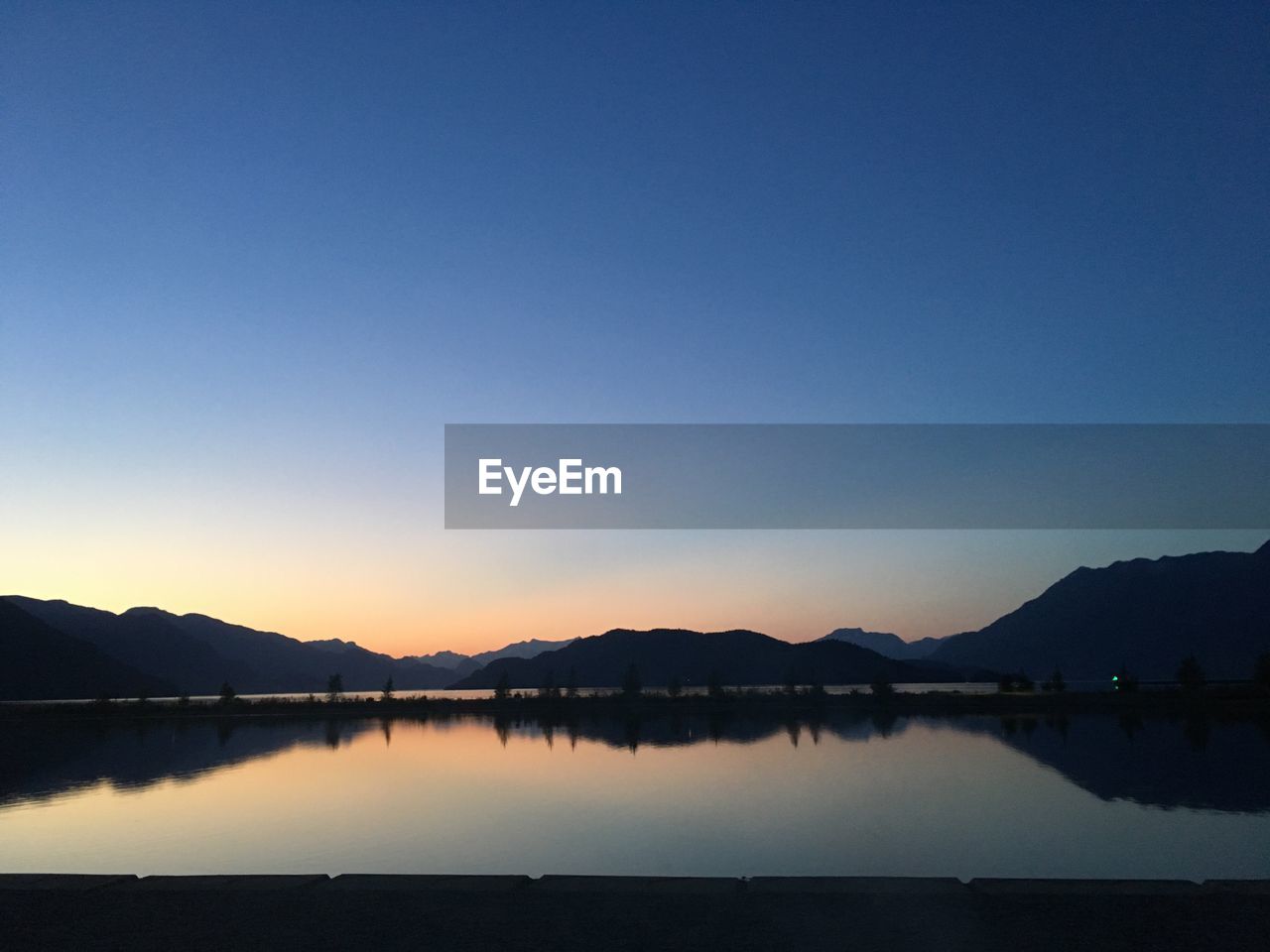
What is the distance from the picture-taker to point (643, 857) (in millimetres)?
17672

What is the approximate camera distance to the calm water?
17125 millimetres

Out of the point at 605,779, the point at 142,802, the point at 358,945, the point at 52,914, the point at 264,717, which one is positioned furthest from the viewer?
the point at 264,717

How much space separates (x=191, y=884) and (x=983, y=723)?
56.6 meters

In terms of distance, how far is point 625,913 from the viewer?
9492mm

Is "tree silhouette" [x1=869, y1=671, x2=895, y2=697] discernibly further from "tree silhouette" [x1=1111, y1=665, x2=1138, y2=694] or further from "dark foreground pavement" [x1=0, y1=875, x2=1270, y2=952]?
"dark foreground pavement" [x1=0, y1=875, x2=1270, y2=952]

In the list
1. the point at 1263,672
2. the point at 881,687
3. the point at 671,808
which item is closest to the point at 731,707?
the point at 881,687

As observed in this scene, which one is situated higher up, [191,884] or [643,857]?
[191,884]

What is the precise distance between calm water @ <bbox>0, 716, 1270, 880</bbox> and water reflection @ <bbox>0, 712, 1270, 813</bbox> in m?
0.26

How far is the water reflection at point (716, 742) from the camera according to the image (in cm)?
2680

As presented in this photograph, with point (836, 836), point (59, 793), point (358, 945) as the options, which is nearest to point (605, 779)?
point (836, 836)

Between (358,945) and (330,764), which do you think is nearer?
(358,945)

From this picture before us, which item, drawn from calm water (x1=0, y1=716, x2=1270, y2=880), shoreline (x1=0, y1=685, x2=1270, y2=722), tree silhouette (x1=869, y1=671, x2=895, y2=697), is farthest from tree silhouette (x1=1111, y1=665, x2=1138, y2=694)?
calm water (x1=0, y1=716, x2=1270, y2=880)

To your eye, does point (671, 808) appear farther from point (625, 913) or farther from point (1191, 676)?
point (1191, 676)

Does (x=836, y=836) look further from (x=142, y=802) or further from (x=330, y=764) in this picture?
(x=330, y=764)
